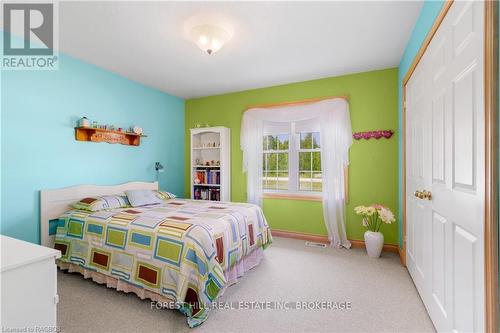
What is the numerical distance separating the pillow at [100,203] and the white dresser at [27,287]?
1697 millimetres

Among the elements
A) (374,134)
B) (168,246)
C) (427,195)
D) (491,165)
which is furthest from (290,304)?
(374,134)

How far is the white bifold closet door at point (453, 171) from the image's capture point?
110 centimetres

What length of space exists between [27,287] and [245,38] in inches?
103

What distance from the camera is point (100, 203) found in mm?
2809

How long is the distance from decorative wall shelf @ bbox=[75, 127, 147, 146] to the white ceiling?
914 mm

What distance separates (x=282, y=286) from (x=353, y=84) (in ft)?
9.90

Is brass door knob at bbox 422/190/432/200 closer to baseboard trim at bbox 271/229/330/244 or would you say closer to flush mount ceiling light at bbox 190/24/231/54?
baseboard trim at bbox 271/229/330/244

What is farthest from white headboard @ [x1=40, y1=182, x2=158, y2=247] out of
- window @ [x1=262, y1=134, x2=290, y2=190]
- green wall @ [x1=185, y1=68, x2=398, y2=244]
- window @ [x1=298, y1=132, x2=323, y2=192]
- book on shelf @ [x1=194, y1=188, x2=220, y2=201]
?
window @ [x1=298, y1=132, x2=323, y2=192]

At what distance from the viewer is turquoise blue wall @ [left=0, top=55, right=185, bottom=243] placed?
8.09ft

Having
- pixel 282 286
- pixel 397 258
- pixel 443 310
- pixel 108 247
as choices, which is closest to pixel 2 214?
pixel 108 247

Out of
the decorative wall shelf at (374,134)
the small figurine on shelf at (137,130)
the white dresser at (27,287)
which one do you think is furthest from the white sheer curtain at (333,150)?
the white dresser at (27,287)

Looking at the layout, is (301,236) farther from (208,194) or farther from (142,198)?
(142,198)

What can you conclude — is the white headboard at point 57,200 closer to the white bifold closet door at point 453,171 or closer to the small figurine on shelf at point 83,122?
the small figurine on shelf at point 83,122

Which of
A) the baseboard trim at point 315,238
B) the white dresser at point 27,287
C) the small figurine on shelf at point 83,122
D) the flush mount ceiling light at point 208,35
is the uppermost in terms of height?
the flush mount ceiling light at point 208,35
